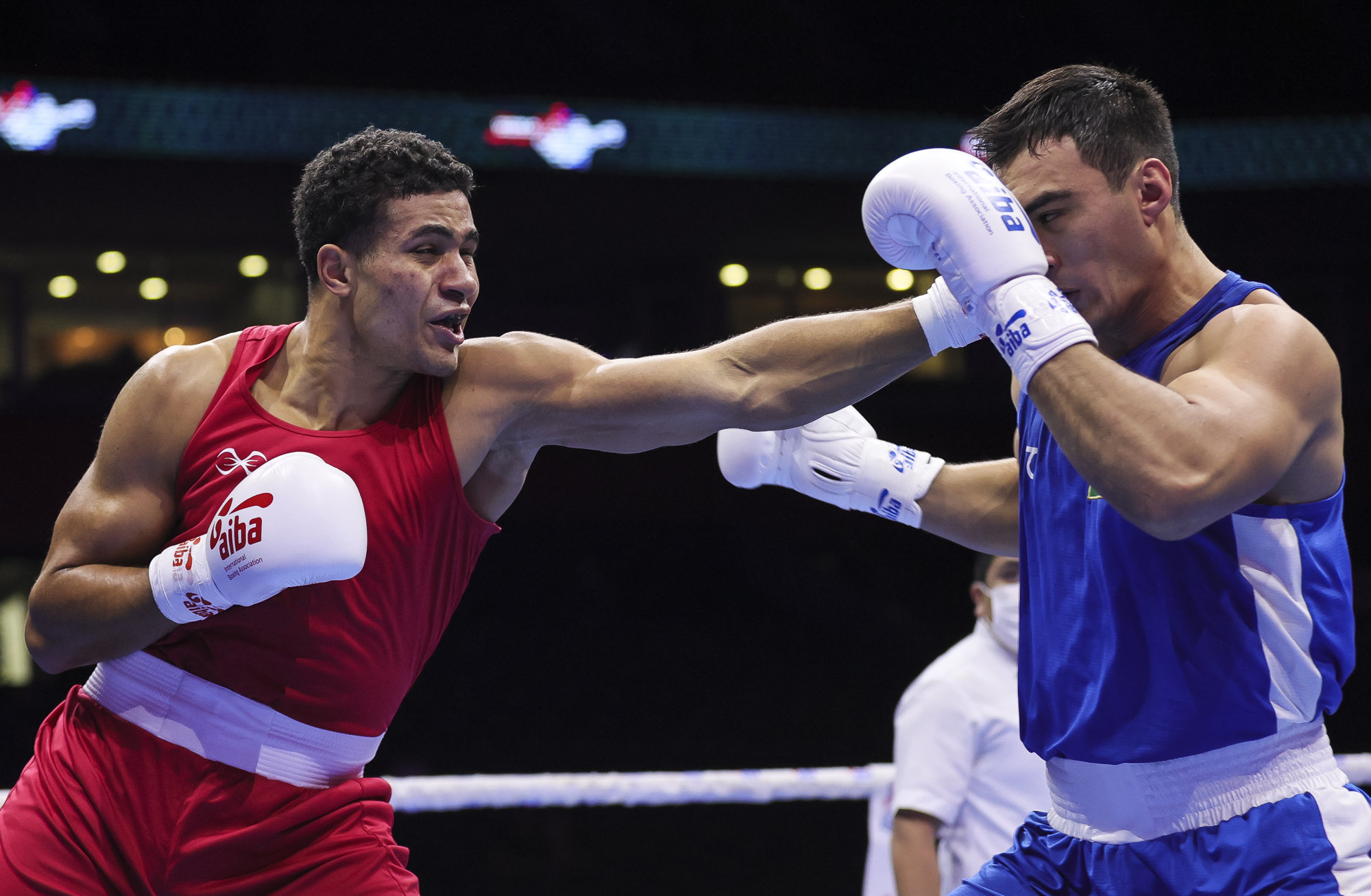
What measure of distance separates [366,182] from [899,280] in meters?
7.23

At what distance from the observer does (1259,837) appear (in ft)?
5.00

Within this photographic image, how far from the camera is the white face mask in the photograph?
3004 mm

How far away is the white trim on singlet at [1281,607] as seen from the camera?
1551 millimetres

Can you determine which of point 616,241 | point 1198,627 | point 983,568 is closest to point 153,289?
point 616,241

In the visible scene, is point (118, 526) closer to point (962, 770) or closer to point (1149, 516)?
point (1149, 516)

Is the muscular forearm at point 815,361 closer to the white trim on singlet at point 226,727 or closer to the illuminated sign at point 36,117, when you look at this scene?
the white trim on singlet at point 226,727

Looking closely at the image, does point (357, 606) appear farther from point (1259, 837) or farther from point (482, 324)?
point (482, 324)

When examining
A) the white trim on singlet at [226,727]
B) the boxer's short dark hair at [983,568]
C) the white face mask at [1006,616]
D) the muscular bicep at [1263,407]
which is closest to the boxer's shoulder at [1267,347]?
the muscular bicep at [1263,407]

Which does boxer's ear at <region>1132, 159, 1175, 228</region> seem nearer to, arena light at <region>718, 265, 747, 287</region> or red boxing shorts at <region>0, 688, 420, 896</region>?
red boxing shorts at <region>0, 688, 420, 896</region>

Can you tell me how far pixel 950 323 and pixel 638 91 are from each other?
21.8 ft

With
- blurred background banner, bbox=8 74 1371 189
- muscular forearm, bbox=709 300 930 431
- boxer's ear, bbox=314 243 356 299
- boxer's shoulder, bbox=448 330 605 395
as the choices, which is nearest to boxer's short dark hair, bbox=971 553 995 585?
muscular forearm, bbox=709 300 930 431

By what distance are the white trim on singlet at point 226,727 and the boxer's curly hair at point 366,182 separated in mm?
760

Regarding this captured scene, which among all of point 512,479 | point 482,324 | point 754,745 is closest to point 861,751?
point 754,745

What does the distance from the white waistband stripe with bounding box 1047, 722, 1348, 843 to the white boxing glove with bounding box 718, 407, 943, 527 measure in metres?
0.65
